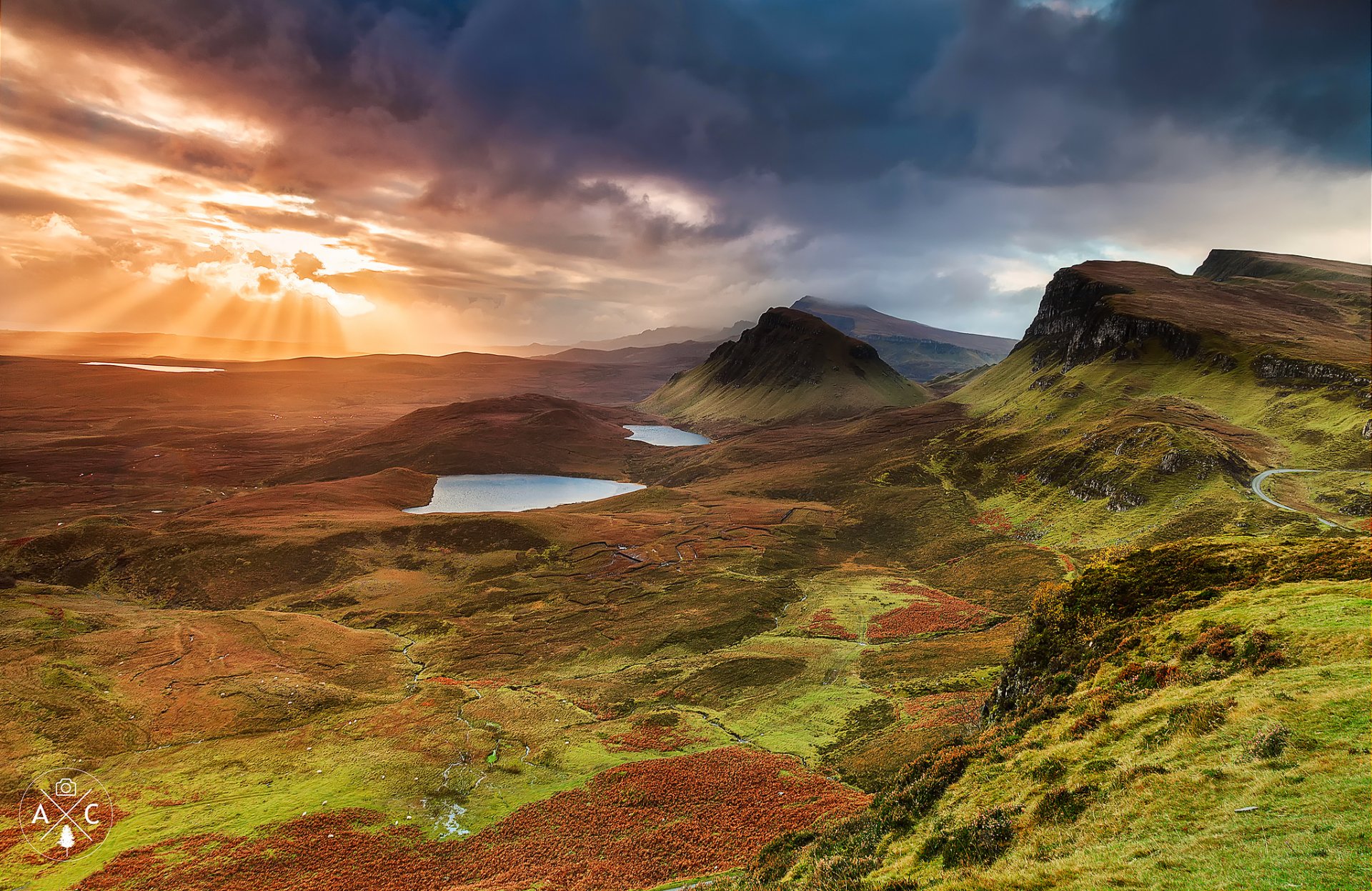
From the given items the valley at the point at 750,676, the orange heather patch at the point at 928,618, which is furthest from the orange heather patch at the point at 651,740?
the orange heather patch at the point at 928,618

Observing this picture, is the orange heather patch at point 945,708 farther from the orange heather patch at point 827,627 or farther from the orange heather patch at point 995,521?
the orange heather patch at point 995,521

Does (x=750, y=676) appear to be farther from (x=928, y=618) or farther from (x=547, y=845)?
(x=547, y=845)

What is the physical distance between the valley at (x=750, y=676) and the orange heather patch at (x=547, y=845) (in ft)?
0.69

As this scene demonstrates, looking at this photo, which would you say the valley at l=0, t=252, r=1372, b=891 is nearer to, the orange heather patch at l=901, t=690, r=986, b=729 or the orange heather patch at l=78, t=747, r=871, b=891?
the orange heather patch at l=78, t=747, r=871, b=891

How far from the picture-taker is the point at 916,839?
853 inches

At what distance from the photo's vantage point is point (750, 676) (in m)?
57.2

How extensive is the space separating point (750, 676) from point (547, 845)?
Answer: 91.4 ft

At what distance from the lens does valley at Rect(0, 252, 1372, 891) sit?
18344mm

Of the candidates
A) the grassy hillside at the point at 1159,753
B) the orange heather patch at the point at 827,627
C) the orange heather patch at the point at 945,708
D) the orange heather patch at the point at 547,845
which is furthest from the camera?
the orange heather patch at the point at 827,627

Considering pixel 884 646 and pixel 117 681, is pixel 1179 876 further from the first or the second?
pixel 117 681

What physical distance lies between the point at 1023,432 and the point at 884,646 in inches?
4176

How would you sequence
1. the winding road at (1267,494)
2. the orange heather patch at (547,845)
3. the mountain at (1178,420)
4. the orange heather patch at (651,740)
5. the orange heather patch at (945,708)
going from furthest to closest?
the mountain at (1178,420) → the winding road at (1267,494) → the orange heather patch at (651,740) → the orange heather patch at (945,708) → the orange heather patch at (547,845)

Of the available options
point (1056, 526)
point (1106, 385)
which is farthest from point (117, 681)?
point (1106, 385)

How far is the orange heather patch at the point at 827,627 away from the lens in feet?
225
